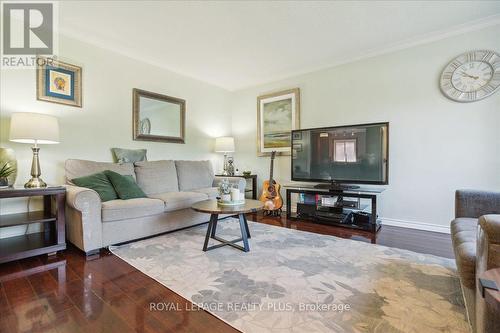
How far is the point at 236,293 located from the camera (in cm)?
155

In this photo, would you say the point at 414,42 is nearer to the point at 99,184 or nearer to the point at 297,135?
the point at 297,135

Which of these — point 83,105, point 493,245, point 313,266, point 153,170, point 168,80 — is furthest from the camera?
point 168,80

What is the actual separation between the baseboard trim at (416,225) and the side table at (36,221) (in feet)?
12.4

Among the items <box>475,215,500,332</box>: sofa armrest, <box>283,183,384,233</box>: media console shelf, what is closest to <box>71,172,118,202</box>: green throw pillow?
<box>283,183,384,233</box>: media console shelf

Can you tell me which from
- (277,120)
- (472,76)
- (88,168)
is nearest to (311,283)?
(88,168)

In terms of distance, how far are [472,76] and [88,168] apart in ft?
14.9

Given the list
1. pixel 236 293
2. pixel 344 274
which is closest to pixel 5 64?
pixel 236 293

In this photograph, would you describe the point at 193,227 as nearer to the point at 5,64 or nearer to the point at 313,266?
the point at 313,266

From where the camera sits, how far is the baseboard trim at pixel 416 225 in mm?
2864

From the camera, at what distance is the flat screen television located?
3027mm

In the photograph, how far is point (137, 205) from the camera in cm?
248

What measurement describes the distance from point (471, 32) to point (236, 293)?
3704 millimetres

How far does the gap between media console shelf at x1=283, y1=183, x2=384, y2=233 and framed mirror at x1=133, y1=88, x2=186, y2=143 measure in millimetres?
2168

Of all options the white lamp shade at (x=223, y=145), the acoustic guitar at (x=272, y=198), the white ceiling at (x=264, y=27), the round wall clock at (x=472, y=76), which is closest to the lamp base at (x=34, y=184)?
the white ceiling at (x=264, y=27)
